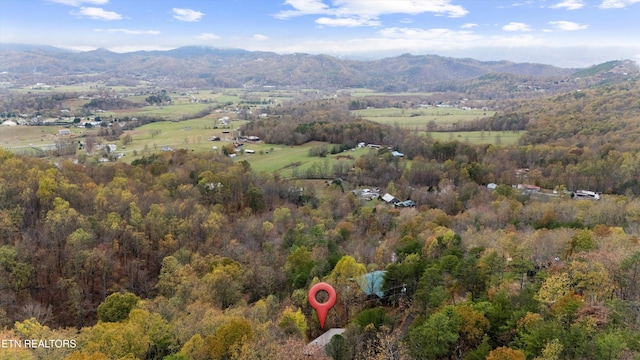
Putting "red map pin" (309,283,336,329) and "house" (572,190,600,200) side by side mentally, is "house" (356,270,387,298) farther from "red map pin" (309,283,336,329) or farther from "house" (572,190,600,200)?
"house" (572,190,600,200)

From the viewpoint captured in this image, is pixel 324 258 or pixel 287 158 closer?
pixel 324 258

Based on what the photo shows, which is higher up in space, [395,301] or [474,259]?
[474,259]

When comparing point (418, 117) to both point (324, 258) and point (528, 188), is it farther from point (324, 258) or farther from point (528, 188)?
point (324, 258)

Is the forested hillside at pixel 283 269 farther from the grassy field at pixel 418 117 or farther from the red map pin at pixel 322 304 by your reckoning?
the grassy field at pixel 418 117

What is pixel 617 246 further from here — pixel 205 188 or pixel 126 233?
pixel 205 188

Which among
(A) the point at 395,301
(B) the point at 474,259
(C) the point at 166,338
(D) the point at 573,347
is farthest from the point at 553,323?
(C) the point at 166,338

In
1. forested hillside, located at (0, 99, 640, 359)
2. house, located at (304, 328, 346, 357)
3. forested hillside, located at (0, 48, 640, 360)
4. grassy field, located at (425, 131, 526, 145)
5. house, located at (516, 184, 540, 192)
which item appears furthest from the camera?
grassy field, located at (425, 131, 526, 145)

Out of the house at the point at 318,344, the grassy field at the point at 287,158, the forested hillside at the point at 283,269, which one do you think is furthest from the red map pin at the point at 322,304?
the grassy field at the point at 287,158

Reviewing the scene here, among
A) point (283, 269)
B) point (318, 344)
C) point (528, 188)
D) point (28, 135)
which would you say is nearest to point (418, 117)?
point (528, 188)

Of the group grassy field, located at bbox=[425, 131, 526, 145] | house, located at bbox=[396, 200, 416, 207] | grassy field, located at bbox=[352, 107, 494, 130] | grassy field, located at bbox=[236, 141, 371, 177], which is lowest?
house, located at bbox=[396, 200, 416, 207]

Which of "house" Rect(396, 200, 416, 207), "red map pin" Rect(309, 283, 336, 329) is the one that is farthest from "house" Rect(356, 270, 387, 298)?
"house" Rect(396, 200, 416, 207)

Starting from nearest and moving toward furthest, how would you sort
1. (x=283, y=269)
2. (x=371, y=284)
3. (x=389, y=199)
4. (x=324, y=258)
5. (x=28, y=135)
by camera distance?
(x=371, y=284), (x=283, y=269), (x=324, y=258), (x=389, y=199), (x=28, y=135)
